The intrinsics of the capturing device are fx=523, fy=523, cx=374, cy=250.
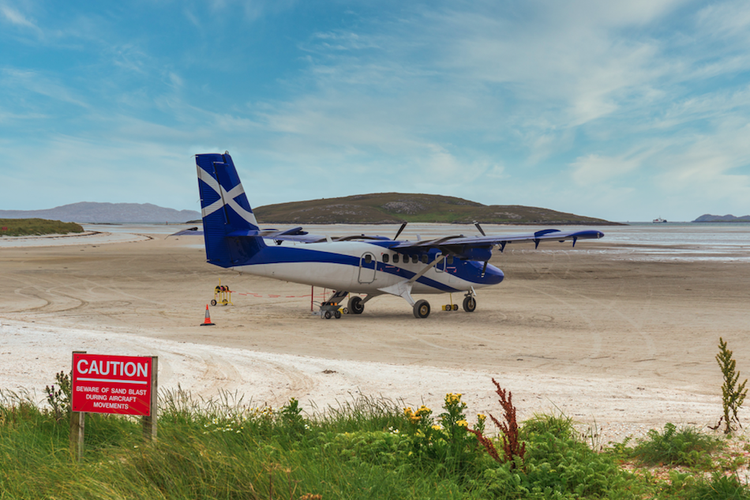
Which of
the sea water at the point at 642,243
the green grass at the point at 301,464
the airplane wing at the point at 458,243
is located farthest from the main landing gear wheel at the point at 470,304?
Answer: the green grass at the point at 301,464

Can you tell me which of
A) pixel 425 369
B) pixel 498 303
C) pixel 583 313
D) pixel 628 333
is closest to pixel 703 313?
pixel 583 313

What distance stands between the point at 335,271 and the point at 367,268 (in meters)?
1.33

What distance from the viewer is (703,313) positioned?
18875 mm

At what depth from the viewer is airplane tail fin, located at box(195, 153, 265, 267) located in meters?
18.1

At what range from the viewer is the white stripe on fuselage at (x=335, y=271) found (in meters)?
18.5

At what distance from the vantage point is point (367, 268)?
19.6 meters

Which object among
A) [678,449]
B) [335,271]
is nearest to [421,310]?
[335,271]

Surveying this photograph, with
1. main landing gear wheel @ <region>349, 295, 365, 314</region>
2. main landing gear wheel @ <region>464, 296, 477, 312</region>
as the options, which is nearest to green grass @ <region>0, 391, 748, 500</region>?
main landing gear wheel @ <region>349, 295, 365, 314</region>

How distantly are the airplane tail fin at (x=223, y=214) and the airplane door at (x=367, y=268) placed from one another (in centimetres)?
372

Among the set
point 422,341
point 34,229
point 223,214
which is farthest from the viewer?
point 34,229

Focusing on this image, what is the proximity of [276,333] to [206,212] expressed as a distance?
542 centimetres

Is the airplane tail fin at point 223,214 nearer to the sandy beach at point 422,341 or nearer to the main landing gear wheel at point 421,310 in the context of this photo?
the sandy beach at point 422,341

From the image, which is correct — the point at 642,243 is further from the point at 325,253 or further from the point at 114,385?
the point at 114,385

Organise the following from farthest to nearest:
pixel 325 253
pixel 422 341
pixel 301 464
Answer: pixel 325 253 < pixel 422 341 < pixel 301 464
